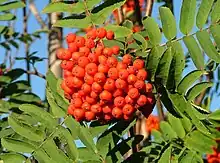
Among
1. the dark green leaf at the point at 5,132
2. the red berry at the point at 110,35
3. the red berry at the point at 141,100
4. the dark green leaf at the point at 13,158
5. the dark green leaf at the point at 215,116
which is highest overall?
the red berry at the point at 110,35

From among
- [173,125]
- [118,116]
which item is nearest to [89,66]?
[118,116]

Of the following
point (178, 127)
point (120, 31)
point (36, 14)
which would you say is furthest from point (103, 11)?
point (36, 14)

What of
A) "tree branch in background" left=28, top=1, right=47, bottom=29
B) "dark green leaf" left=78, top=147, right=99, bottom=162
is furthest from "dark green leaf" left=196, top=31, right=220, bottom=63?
"tree branch in background" left=28, top=1, right=47, bottom=29

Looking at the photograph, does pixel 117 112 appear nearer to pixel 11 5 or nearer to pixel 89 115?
pixel 89 115

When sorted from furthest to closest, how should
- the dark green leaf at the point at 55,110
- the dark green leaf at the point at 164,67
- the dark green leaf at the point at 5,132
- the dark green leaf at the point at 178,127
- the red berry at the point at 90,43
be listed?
1. the dark green leaf at the point at 178,127
2. the dark green leaf at the point at 5,132
3. the dark green leaf at the point at 55,110
4. the red berry at the point at 90,43
5. the dark green leaf at the point at 164,67

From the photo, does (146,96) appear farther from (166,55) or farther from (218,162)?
(218,162)

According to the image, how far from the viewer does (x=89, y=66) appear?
151 cm

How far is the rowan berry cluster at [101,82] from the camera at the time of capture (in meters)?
1.49

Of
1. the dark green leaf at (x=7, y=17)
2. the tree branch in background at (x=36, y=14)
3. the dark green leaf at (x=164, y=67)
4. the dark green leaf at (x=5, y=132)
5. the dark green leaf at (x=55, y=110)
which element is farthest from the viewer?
the tree branch in background at (x=36, y=14)

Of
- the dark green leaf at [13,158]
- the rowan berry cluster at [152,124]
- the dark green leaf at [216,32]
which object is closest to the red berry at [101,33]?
the dark green leaf at [216,32]

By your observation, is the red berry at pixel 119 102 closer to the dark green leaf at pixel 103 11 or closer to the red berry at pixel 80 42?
the red berry at pixel 80 42

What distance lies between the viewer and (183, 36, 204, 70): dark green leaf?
1.55 metres

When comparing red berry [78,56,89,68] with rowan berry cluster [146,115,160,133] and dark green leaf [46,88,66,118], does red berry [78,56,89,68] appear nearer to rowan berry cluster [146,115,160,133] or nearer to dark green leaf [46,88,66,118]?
dark green leaf [46,88,66,118]

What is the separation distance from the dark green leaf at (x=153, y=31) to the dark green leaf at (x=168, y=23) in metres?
0.02
